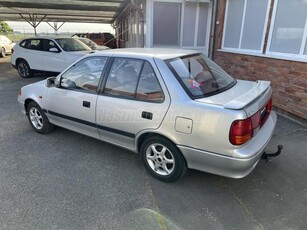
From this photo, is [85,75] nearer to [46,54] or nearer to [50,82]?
[50,82]

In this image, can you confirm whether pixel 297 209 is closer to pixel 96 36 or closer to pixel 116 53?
pixel 116 53

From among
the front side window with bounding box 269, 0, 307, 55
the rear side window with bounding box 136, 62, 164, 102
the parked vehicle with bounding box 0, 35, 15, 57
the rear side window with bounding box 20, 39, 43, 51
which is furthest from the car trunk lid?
the parked vehicle with bounding box 0, 35, 15, 57

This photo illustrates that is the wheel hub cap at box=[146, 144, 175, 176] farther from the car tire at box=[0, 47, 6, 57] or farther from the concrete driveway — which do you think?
the car tire at box=[0, 47, 6, 57]

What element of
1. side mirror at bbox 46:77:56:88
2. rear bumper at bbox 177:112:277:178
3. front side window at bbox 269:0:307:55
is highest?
front side window at bbox 269:0:307:55

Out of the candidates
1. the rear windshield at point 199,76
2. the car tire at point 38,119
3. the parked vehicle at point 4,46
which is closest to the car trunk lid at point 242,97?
the rear windshield at point 199,76

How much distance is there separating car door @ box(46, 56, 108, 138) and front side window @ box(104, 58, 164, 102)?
0.23 metres

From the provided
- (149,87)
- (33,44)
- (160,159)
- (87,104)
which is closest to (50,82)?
(87,104)

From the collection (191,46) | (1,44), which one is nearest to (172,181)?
(191,46)

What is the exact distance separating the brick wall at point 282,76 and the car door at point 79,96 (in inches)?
149

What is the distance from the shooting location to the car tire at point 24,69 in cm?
939

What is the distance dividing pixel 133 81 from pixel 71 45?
6.82 m

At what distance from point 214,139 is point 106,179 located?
144 cm

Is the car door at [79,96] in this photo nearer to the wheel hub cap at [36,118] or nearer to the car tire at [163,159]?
the wheel hub cap at [36,118]

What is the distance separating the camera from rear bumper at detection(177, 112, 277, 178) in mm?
2322
